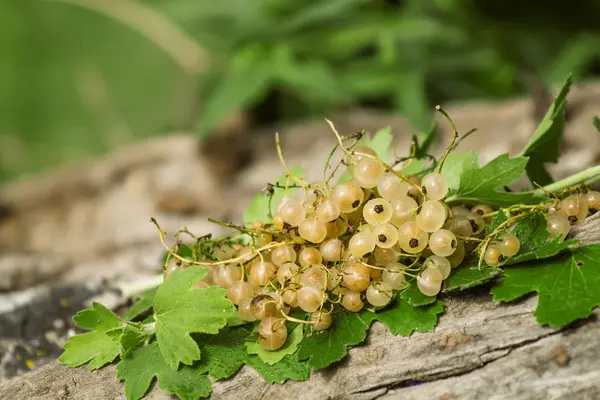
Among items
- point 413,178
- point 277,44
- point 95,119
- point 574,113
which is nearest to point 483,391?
point 413,178

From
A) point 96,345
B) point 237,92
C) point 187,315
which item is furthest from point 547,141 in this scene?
point 237,92

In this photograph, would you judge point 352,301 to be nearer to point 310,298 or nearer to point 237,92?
point 310,298

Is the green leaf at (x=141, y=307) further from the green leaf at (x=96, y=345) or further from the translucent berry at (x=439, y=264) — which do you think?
the translucent berry at (x=439, y=264)

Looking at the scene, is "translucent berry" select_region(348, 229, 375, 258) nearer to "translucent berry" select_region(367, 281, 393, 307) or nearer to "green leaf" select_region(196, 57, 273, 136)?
"translucent berry" select_region(367, 281, 393, 307)

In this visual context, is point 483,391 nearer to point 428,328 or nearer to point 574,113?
point 428,328

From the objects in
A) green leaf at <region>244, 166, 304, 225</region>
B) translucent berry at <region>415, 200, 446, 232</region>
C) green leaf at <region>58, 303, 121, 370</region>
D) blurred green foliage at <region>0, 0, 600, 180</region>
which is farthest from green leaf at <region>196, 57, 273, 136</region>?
translucent berry at <region>415, 200, 446, 232</region>

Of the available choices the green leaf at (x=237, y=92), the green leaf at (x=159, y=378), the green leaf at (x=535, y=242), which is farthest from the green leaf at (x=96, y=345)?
the green leaf at (x=237, y=92)
